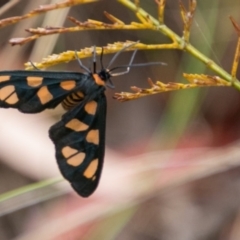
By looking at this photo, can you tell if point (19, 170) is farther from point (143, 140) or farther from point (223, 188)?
point (223, 188)

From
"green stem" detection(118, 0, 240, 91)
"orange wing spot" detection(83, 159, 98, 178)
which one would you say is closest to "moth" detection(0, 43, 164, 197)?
"orange wing spot" detection(83, 159, 98, 178)

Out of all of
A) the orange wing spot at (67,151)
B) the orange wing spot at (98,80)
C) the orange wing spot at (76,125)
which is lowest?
the orange wing spot at (67,151)

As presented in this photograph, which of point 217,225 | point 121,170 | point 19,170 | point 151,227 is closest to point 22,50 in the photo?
point 19,170

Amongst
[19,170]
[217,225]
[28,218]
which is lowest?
[217,225]

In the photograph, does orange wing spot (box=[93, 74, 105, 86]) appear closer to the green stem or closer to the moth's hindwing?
the moth's hindwing

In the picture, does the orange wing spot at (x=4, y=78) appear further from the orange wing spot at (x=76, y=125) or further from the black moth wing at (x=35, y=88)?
the orange wing spot at (x=76, y=125)

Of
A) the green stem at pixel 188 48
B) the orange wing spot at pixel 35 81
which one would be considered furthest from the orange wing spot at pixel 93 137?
the green stem at pixel 188 48

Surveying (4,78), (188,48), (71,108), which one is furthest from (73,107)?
(188,48)

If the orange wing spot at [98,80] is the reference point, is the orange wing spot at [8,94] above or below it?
above
